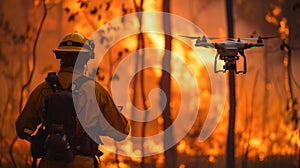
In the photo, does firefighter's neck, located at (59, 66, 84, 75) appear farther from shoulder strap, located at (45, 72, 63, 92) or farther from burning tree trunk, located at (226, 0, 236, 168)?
burning tree trunk, located at (226, 0, 236, 168)

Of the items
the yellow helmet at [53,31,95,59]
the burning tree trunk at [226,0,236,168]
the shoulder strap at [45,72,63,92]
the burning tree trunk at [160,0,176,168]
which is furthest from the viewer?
the burning tree trunk at [226,0,236,168]

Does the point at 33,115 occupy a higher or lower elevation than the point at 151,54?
lower

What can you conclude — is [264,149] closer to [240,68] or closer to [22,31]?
[240,68]

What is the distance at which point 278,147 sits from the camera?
23.9 ft

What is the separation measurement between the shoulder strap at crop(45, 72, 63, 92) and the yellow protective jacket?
50mm

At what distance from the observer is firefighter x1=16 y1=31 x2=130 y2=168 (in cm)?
394

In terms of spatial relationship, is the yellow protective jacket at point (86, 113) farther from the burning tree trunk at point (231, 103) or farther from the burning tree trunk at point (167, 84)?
the burning tree trunk at point (231, 103)

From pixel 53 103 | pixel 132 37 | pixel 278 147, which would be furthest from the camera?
pixel 278 147

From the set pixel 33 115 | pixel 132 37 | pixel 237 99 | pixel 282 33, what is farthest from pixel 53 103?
pixel 282 33

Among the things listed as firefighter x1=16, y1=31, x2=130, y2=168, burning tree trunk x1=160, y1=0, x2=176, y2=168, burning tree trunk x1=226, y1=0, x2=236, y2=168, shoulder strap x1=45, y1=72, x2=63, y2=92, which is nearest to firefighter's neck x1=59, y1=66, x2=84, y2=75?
firefighter x1=16, y1=31, x2=130, y2=168

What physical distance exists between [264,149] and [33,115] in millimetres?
3717

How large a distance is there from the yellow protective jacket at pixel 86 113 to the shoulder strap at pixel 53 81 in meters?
0.05

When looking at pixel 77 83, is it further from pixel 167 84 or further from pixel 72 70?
pixel 167 84

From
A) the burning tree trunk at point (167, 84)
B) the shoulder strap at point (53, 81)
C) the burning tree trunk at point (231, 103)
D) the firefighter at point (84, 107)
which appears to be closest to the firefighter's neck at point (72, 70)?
the firefighter at point (84, 107)
